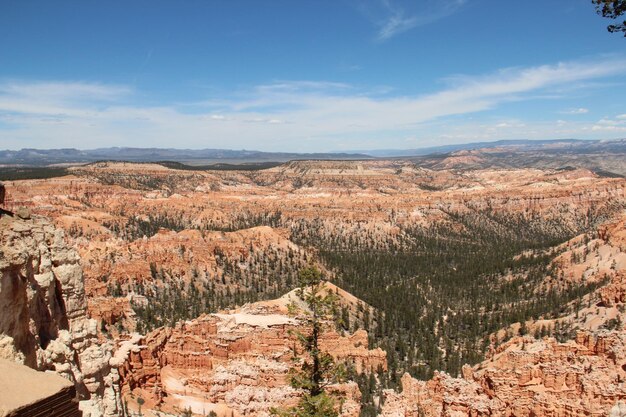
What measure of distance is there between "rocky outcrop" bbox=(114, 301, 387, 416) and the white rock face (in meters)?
9.60

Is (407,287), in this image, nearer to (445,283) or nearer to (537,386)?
(445,283)

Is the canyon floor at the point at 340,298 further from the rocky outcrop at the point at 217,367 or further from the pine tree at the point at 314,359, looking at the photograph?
the pine tree at the point at 314,359

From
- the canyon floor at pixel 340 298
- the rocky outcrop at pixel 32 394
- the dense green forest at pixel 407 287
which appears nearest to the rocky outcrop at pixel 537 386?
the canyon floor at pixel 340 298

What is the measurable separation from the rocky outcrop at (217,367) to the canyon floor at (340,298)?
0.42ft

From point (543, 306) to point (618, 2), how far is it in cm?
5782

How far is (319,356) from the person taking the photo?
18953mm

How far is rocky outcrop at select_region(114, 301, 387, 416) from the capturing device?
27.3 meters

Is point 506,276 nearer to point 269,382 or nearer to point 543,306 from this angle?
point 543,306

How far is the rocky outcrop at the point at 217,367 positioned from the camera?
27.3 m

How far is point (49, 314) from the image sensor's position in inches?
557

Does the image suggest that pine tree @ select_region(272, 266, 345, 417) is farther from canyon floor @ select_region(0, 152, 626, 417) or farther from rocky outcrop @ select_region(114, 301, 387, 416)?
rocky outcrop @ select_region(114, 301, 387, 416)

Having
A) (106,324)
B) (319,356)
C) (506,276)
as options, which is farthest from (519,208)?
(319,356)

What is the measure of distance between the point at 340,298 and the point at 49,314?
63.6 ft

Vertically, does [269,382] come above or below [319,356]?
below
